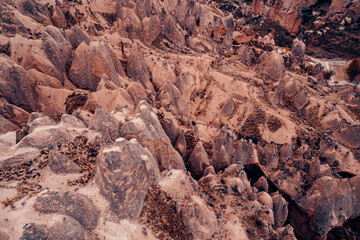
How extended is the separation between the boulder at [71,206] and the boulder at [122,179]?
1284 millimetres

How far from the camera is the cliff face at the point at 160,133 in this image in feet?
46.8

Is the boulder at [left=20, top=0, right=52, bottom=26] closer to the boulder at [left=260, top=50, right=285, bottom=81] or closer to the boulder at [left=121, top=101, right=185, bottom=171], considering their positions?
the boulder at [left=121, top=101, right=185, bottom=171]

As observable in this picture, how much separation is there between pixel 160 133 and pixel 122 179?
738 cm

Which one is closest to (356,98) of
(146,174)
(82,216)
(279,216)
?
(279,216)

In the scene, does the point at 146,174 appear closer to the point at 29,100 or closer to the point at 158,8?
the point at 29,100

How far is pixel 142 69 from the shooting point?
111 feet

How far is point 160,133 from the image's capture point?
20.9 m

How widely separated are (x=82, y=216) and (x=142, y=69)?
25438 millimetres

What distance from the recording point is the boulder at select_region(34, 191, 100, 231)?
11.8m

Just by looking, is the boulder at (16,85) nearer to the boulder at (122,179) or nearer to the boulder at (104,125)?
the boulder at (104,125)

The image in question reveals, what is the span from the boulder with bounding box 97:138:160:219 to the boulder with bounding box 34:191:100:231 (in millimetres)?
1284

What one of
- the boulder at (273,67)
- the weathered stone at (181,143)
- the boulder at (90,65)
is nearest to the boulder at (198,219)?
the weathered stone at (181,143)

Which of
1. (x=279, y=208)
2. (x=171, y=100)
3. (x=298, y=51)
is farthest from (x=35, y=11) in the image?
(x=298, y=51)

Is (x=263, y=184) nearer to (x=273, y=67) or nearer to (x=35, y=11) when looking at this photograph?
(x=273, y=67)
